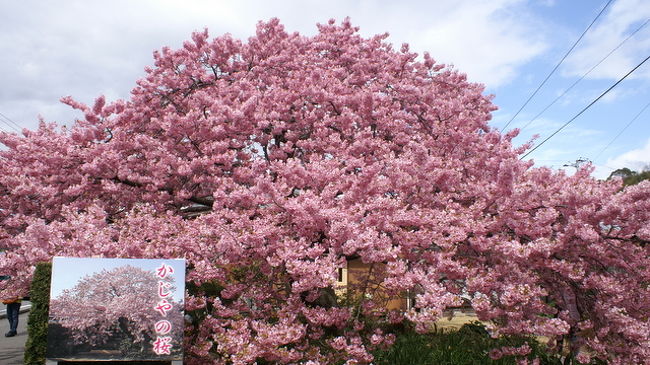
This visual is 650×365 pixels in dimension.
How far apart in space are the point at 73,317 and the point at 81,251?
106 centimetres

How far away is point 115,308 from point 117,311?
0.18ft

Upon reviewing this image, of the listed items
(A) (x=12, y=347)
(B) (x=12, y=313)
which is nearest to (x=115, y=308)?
(A) (x=12, y=347)

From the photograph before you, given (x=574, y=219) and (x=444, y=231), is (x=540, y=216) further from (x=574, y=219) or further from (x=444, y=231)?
(x=444, y=231)

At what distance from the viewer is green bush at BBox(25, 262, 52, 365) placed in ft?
27.1

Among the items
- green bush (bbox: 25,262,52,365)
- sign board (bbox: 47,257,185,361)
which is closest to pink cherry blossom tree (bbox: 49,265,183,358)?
sign board (bbox: 47,257,185,361)

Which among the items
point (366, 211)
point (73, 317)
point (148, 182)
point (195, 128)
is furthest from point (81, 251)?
point (366, 211)

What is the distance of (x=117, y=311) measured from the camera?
5.84 m

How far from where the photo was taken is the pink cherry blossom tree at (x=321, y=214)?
6.62 meters

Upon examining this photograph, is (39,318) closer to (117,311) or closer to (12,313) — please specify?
(117,311)

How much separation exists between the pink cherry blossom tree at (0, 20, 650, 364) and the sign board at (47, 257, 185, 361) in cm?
70

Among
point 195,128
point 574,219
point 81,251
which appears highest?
point 195,128

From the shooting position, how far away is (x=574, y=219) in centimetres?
676

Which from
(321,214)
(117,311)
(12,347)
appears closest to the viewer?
(117,311)

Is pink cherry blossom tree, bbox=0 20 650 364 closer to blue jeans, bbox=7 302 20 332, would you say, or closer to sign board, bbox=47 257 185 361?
sign board, bbox=47 257 185 361
